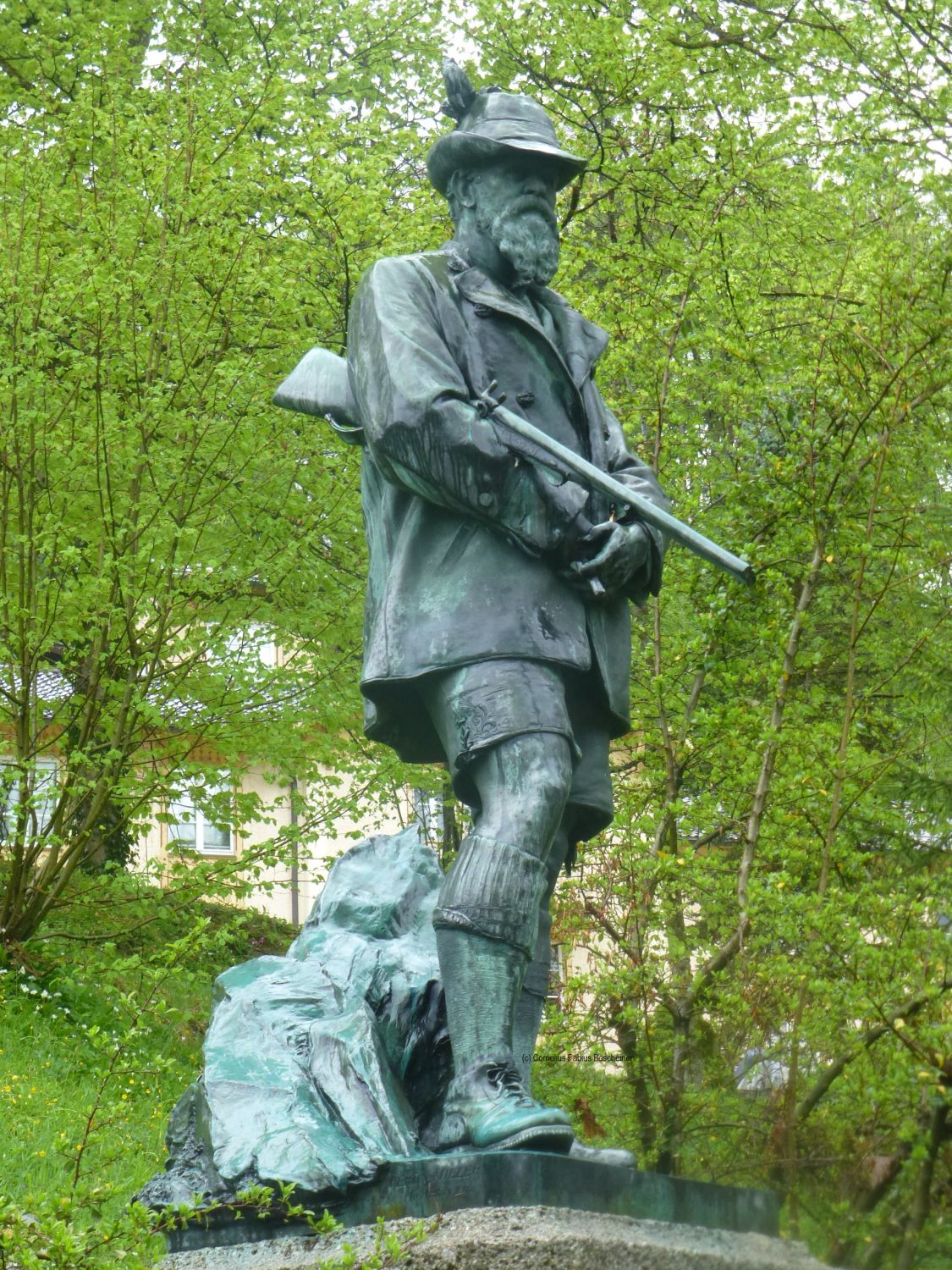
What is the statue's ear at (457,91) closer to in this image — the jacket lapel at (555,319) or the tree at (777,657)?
the jacket lapel at (555,319)

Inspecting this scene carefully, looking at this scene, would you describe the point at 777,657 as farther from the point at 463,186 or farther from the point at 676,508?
the point at 463,186

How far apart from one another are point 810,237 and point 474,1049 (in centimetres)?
966

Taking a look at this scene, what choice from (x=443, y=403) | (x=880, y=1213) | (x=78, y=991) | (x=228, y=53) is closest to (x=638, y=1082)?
(x=880, y=1213)

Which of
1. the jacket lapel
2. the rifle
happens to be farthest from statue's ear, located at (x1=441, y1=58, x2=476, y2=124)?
the rifle

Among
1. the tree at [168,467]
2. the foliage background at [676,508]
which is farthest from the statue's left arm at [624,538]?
the tree at [168,467]

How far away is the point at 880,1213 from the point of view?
233 inches

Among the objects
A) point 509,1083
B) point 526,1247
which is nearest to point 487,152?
point 509,1083

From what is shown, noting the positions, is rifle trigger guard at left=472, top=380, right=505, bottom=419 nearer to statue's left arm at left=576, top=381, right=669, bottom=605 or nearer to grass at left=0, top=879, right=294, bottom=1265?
statue's left arm at left=576, top=381, right=669, bottom=605

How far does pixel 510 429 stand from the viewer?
4.11 m

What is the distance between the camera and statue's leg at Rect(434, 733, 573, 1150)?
12.1ft

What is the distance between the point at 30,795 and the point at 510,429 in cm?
615

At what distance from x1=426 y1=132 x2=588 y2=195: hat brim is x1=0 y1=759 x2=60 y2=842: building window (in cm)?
594

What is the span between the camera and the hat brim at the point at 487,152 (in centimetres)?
430

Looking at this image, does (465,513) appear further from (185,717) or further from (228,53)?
(228,53)
